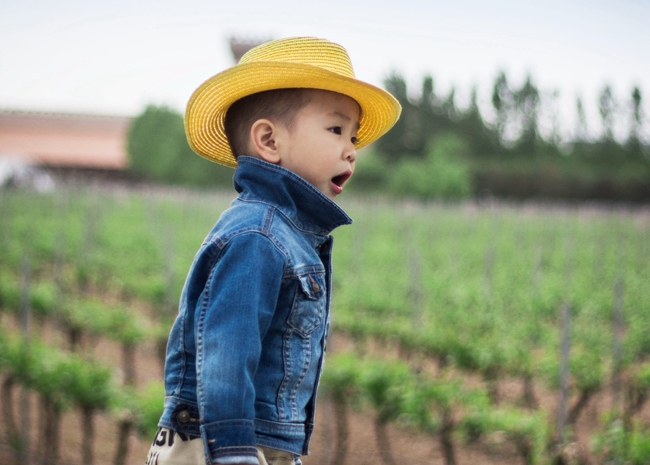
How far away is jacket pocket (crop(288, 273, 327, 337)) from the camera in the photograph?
1119 mm

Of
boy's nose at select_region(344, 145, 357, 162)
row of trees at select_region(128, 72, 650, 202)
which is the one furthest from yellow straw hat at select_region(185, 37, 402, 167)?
row of trees at select_region(128, 72, 650, 202)

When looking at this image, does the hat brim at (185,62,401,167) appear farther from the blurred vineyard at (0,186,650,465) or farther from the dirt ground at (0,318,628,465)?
the dirt ground at (0,318,628,465)

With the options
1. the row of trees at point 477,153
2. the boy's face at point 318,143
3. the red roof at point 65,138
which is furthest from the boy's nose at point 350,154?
the red roof at point 65,138

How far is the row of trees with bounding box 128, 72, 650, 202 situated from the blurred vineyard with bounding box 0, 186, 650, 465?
1977 cm

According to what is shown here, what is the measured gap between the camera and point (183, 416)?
1.12 metres

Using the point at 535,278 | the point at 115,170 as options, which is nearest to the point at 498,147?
the point at 115,170

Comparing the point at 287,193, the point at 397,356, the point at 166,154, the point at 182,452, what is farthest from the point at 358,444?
the point at 166,154

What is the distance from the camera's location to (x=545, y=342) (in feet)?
17.2

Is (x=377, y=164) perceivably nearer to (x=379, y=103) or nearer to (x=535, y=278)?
(x=535, y=278)

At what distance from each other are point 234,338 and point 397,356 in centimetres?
532

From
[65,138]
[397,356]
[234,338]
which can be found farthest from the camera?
[65,138]

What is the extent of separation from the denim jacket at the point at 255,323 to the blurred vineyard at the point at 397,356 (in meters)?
2.25

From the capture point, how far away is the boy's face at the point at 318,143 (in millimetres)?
1166

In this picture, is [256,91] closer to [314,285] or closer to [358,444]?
[314,285]
